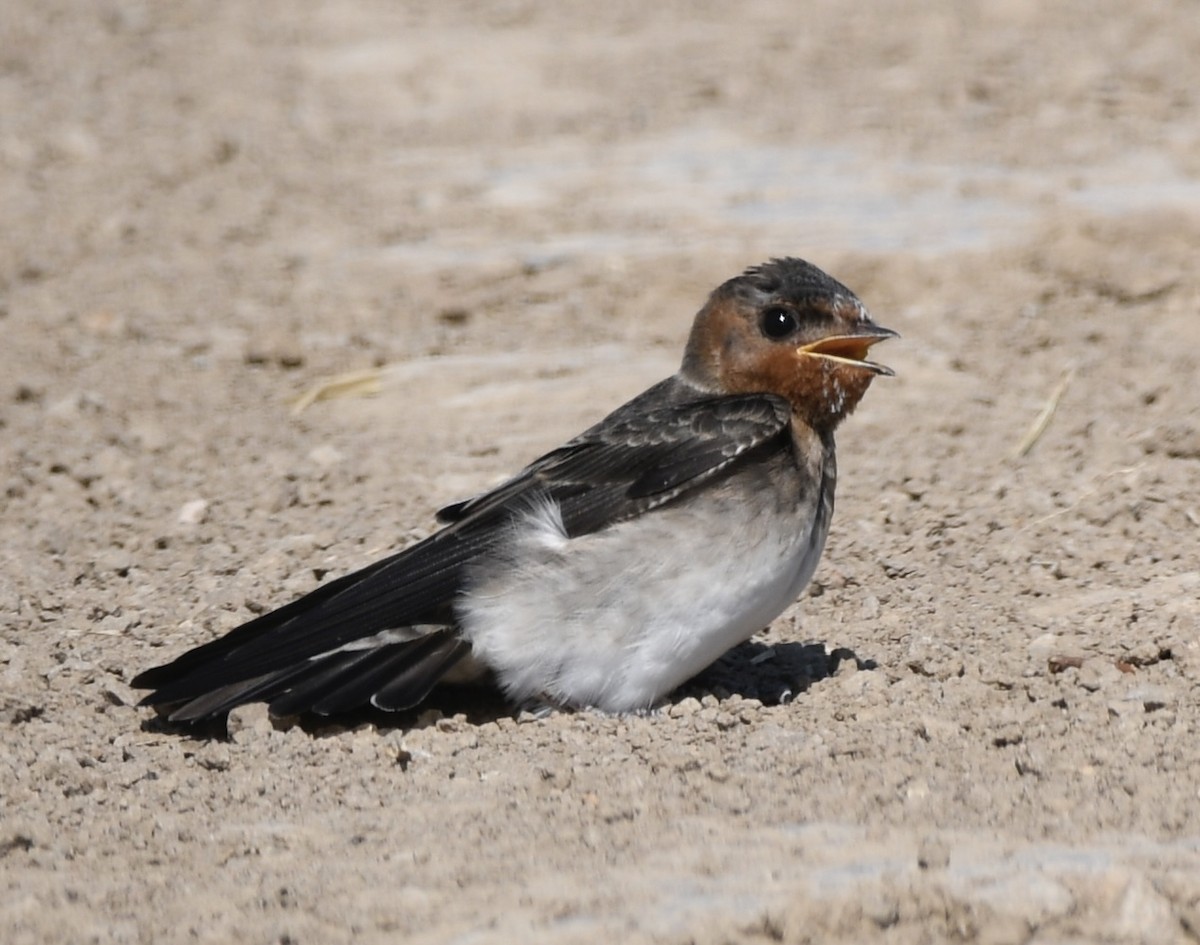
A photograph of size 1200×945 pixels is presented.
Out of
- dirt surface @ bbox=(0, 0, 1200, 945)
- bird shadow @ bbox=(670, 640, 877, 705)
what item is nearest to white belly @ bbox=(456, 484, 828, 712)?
dirt surface @ bbox=(0, 0, 1200, 945)

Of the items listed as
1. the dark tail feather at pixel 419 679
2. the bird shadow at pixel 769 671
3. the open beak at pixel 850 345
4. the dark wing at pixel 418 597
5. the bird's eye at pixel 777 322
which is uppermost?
the bird's eye at pixel 777 322

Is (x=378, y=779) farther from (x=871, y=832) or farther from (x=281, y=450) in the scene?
(x=281, y=450)

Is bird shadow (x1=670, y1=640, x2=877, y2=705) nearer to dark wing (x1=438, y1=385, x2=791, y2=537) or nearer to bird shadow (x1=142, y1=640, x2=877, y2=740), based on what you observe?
bird shadow (x1=142, y1=640, x2=877, y2=740)

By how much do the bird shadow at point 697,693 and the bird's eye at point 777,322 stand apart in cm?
106

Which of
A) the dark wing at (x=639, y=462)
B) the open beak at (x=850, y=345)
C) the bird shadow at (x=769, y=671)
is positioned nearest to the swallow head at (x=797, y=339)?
the open beak at (x=850, y=345)

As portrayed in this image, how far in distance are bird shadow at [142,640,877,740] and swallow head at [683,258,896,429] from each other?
0.81 m

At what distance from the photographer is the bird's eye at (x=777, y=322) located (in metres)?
6.59

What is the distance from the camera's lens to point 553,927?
4.29 meters

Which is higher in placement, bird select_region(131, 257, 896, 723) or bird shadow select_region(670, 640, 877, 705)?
bird select_region(131, 257, 896, 723)

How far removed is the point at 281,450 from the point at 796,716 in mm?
3900

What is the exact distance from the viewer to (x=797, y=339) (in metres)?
6.59

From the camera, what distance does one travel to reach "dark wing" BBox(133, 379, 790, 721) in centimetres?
611

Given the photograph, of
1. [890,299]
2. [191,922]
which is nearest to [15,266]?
[890,299]

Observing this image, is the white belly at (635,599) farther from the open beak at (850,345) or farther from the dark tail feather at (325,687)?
the open beak at (850,345)
